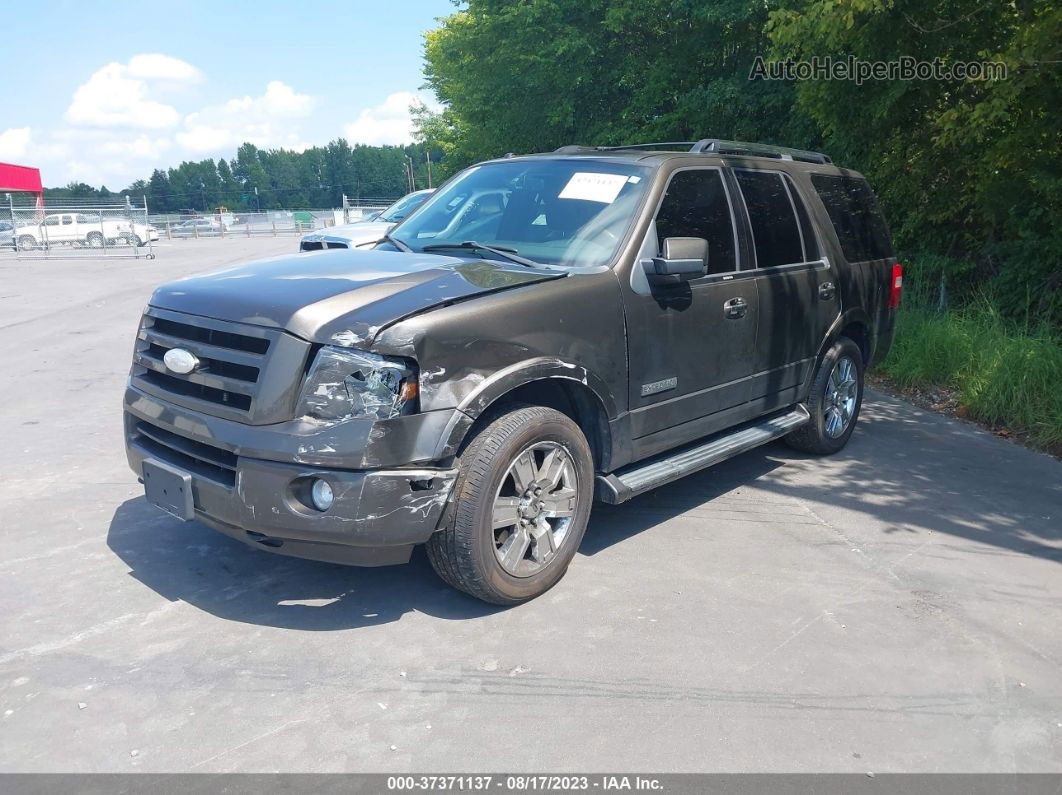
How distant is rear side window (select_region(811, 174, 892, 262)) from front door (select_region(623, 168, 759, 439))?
1422 mm

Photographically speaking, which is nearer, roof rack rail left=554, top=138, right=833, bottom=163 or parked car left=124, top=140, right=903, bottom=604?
parked car left=124, top=140, right=903, bottom=604

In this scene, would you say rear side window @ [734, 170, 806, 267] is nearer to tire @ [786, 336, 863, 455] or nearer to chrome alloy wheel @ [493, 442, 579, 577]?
tire @ [786, 336, 863, 455]

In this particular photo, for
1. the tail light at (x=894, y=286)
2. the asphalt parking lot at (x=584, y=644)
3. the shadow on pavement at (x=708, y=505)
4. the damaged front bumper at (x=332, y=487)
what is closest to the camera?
the asphalt parking lot at (x=584, y=644)

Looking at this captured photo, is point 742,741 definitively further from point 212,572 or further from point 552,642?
point 212,572

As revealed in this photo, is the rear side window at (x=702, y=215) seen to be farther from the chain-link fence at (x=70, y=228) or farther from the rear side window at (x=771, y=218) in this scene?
the chain-link fence at (x=70, y=228)

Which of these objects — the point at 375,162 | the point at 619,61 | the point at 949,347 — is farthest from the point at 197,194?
the point at 949,347

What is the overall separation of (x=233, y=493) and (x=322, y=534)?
→ 411 mm

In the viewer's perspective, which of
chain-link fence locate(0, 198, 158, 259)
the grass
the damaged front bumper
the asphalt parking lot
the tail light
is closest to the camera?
the asphalt parking lot

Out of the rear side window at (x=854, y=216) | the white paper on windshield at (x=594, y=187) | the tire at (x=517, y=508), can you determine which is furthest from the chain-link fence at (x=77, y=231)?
the tire at (x=517, y=508)

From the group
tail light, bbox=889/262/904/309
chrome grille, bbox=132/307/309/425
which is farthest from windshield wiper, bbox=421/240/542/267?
tail light, bbox=889/262/904/309

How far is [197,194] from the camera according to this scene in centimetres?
11512

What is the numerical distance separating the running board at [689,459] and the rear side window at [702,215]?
100cm

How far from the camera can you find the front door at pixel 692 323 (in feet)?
14.5

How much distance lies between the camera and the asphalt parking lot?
3002 mm
